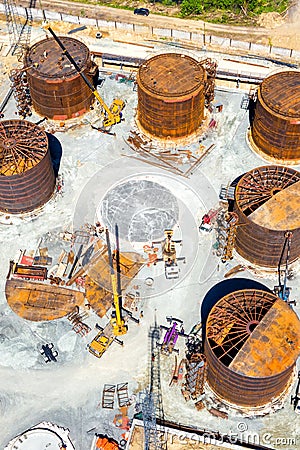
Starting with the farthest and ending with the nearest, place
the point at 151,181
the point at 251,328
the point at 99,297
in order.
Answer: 1. the point at 151,181
2. the point at 99,297
3. the point at 251,328

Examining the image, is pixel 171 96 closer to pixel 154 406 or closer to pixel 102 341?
pixel 102 341

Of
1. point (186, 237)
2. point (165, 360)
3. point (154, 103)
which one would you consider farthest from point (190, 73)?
point (165, 360)

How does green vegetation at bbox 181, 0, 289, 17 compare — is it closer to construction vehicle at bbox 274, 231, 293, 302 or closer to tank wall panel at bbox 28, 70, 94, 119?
tank wall panel at bbox 28, 70, 94, 119

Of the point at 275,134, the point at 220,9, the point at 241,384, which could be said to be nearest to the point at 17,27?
the point at 220,9

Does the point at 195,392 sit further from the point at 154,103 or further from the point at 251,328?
the point at 154,103

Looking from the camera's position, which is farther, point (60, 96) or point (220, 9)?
point (220, 9)

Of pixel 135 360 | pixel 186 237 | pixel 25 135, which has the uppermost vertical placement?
pixel 25 135
